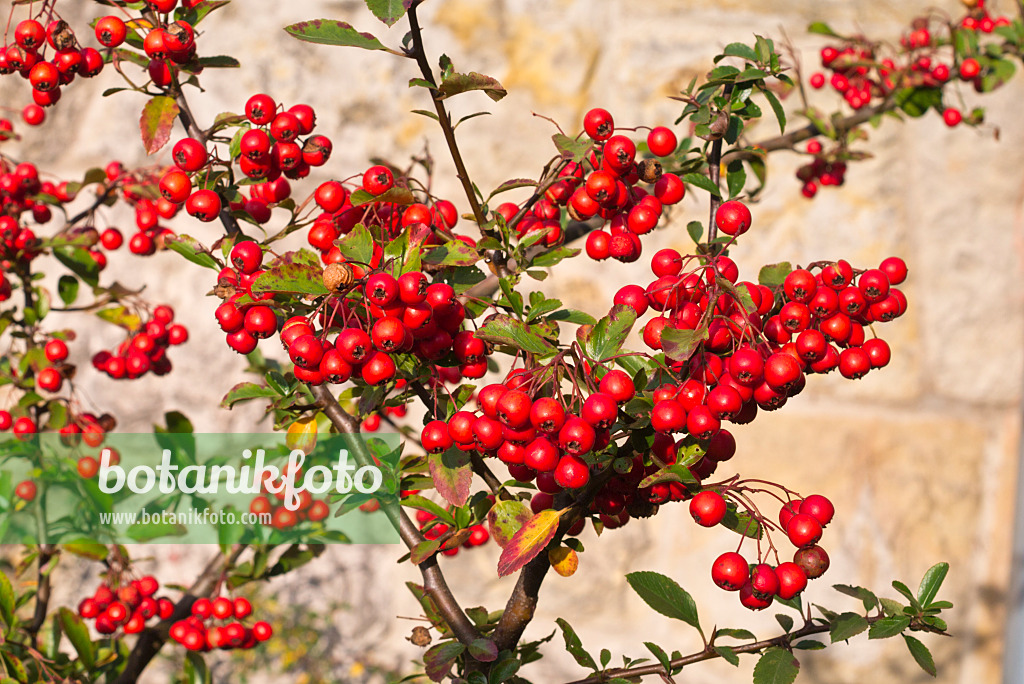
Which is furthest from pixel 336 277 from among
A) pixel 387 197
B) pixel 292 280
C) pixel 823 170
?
pixel 823 170

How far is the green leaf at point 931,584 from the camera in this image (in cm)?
75

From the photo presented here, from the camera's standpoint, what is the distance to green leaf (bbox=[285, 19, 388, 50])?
620mm

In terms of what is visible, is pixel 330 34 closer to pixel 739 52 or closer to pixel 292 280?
pixel 292 280

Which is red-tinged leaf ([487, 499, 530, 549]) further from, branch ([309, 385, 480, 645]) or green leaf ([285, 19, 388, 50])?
green leaf ([285, 19, 388, 50])

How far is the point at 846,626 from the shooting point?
0.71 metres

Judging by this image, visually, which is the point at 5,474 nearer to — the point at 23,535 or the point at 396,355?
the point at 23,535

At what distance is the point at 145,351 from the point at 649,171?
2.87ft

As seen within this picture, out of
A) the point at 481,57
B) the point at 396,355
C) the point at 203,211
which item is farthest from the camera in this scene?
Result: the point at 481,57

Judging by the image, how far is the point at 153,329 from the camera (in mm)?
1257

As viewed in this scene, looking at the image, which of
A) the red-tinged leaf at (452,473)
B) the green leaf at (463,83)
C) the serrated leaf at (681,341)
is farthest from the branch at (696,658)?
the green leaf at (463,83)

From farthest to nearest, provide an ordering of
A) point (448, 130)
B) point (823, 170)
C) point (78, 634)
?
point (823, 170) → point (78, 634) → point (448, 130)

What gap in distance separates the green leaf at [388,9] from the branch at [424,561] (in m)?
0.37

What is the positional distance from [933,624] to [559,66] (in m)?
1.69

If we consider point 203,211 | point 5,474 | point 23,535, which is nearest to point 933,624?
point 203,211
